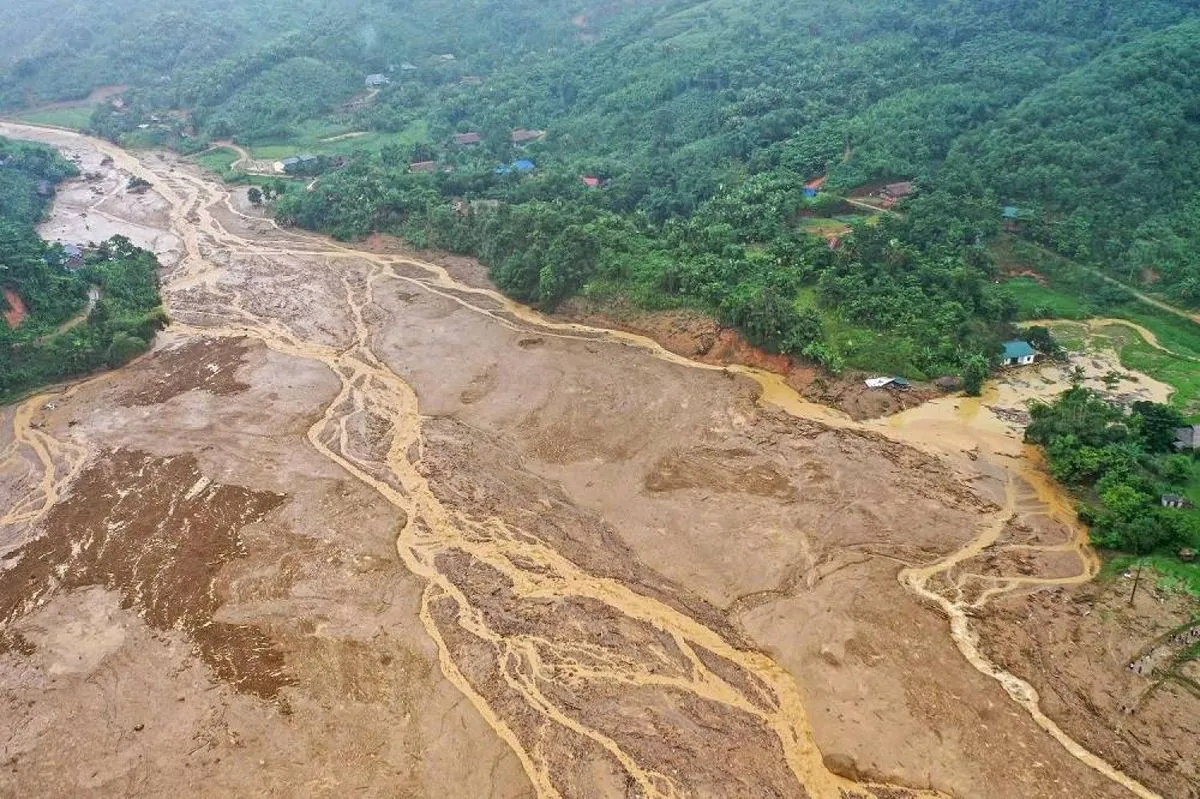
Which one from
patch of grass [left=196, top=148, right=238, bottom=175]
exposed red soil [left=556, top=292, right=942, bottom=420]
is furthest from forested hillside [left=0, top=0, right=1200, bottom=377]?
patch of grass [left=196, top=148, right=238, bottom=175]

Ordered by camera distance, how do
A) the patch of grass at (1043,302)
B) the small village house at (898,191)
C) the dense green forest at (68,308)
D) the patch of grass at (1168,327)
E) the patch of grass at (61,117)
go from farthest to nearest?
1. the patch of grass at (61,117)
2. the small village house at (898,191)
3. the dense green forest at (68,308)
4. the patch of grass at (1043,302)
5. the patch of grass at (1168,327)

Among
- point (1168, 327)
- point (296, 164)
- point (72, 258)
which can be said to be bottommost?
point (296, 164)

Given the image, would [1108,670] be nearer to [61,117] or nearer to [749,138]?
[749,138]

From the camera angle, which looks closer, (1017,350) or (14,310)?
(1017,350)

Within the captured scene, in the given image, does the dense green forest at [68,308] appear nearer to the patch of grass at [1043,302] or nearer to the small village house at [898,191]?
the small village house at [898,191]

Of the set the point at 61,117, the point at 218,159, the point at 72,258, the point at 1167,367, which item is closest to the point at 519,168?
the point at 72,258

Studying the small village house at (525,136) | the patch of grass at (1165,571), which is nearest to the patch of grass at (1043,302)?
the patch of grass at (1165,571)
